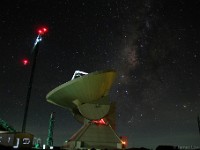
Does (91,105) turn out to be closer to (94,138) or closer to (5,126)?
(94,138)

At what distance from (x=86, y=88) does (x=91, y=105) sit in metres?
2.92

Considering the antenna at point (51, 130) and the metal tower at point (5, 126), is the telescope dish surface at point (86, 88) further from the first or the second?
the antenna at point (51, 130)

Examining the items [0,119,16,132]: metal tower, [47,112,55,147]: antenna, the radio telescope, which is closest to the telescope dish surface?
the radio telescope

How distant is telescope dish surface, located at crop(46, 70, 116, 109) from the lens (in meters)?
33.8

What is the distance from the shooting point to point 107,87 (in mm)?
36438

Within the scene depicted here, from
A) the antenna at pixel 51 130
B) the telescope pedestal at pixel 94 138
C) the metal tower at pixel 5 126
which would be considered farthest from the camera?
the antenna at pixel 51 130

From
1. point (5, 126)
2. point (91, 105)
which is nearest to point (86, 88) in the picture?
point (91, 105)

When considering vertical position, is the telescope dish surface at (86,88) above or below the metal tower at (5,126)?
above

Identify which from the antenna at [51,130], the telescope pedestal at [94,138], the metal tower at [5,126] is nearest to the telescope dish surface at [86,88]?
the telescope pedestal at [94,138]

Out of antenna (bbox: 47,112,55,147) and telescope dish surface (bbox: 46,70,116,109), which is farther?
antenna (bbox: 47,112,55,147)

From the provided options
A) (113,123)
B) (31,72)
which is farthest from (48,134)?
(31,72)

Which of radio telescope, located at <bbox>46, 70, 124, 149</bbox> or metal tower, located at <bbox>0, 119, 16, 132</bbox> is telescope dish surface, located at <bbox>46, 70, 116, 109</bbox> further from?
metal tower, located at <bbox>0, 119, 16, 132</bbox>

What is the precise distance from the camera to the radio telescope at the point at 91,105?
33781 mm

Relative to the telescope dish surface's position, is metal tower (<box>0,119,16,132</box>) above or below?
below
